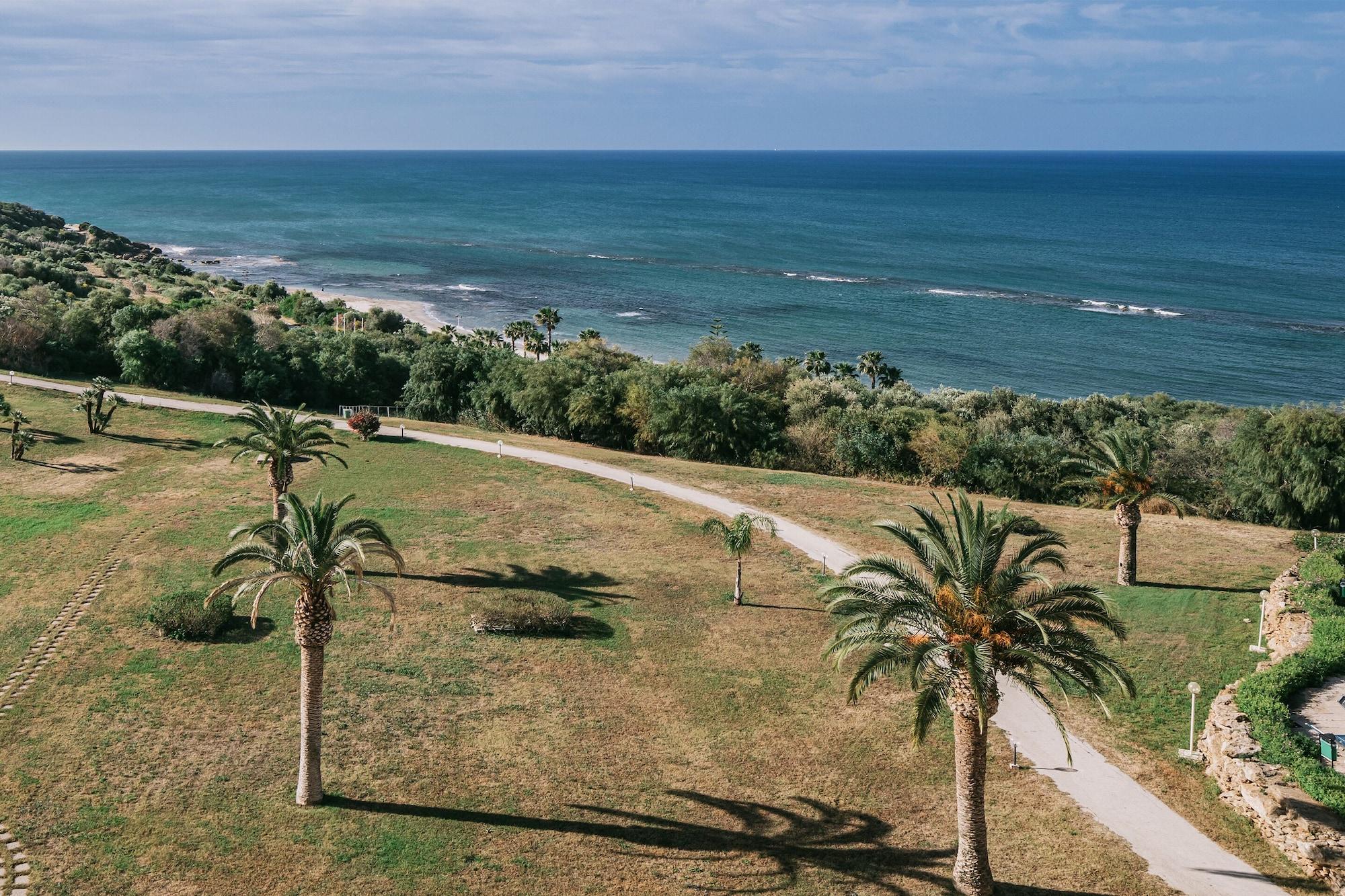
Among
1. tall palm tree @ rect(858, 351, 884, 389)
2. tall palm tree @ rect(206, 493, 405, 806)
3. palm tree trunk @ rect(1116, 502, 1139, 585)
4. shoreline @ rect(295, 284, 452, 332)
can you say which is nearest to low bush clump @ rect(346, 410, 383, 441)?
tall palm tree @ rect(206, 493, 405, 806)

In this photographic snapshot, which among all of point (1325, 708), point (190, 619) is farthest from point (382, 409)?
point (1325, 708)

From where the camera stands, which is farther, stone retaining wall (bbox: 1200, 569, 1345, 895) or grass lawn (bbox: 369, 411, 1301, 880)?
grass lawn (bbox: 369, 411, 1301, 880)

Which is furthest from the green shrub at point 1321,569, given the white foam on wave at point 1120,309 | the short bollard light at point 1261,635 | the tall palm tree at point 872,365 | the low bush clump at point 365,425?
the white foam on wave at point 1120,309

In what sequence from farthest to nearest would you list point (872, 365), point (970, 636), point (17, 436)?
point (872, 365) → point (17, 436) → point (970, 636)

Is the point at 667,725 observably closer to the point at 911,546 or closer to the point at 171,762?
the point at 911,546

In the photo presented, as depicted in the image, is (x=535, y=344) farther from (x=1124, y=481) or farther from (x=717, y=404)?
(x=1124, y=481)

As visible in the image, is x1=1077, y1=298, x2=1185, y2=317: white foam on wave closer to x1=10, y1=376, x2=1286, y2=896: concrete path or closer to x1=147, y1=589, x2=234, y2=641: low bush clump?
x1=10, y1=376, x2=1286, y2=896: concrete path
